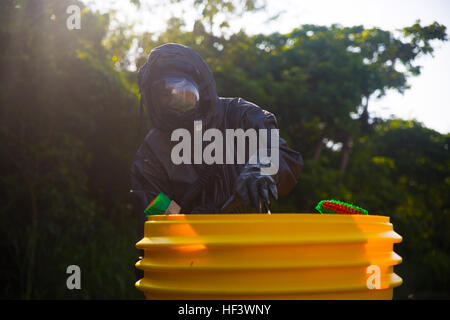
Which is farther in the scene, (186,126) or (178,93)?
(186,126)

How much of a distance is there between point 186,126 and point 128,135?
6.21m

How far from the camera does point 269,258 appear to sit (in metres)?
1.28

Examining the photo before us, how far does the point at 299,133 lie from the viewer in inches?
417

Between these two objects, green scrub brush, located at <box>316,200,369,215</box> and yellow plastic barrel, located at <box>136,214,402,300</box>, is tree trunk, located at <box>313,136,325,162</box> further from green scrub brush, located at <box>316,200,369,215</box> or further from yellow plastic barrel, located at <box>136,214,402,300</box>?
yellow plastic barrel, located at <box>136,214,402,300</box>

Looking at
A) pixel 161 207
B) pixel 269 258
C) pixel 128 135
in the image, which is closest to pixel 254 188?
pixel 161 207

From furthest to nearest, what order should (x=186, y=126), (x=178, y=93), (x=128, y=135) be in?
(x=128, y=135) → (x=186, y=126) → (x=178, y=93)

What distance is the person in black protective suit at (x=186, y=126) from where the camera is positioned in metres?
2.32

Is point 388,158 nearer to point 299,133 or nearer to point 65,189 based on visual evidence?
point 299,133

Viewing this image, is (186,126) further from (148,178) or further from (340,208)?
(340,208)

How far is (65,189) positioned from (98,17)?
12.0 feet

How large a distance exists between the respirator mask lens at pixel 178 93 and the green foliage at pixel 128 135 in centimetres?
341

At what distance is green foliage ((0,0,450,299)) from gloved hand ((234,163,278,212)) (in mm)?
4057

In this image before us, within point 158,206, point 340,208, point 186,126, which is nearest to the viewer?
point 340,208

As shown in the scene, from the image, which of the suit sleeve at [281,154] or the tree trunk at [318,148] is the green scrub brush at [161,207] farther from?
the tree trunk at [318,148]
